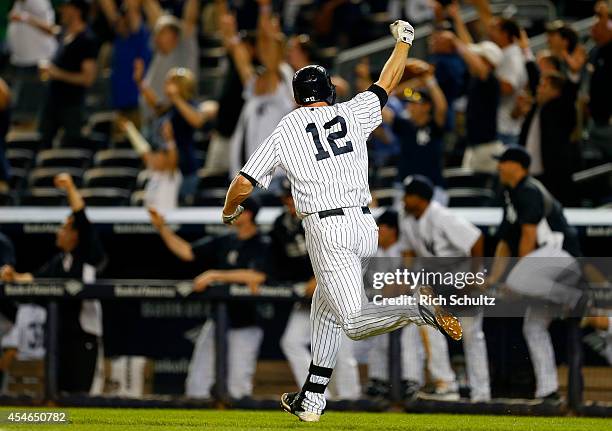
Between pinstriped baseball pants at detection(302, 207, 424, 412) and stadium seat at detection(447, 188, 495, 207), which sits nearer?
pinstriped baseball pants at detection(302, 207, 424, 412)

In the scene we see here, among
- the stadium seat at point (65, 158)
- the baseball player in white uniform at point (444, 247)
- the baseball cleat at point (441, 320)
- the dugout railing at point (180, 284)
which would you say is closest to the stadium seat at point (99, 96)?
the stadium seat at point (65, 158)

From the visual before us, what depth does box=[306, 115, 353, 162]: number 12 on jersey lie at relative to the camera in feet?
22.9

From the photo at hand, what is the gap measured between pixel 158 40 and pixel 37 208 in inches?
81.1

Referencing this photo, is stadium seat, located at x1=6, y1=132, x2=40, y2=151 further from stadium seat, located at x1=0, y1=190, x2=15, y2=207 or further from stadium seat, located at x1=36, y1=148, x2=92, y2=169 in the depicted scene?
stadium seat, located at x1=0, y1=190, x2=15, y2=207

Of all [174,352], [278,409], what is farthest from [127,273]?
[278,409]

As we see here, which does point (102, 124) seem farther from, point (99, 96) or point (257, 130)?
point (257, 130)

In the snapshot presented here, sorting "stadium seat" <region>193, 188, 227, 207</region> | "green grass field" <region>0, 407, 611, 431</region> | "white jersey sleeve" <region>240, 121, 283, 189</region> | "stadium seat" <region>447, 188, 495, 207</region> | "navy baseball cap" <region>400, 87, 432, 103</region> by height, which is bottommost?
"green grass field" <region>0, 407, 611, 431</region>

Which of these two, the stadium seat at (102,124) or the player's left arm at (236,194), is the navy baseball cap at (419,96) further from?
the stadium seat at (102,124)

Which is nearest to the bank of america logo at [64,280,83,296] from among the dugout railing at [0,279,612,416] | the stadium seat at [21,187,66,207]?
the dugout railing at [0,279,612,416]

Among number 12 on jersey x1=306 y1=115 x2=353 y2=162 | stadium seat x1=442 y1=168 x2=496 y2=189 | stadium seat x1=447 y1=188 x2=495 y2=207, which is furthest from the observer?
stadium seat x1=442 y1=168 x2=496 y2=189

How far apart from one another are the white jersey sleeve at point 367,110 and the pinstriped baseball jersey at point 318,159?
4cm

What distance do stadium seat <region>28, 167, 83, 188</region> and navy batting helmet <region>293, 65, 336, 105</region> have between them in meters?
5.66

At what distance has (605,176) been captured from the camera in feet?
34.7

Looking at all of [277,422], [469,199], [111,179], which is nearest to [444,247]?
[469,199]
